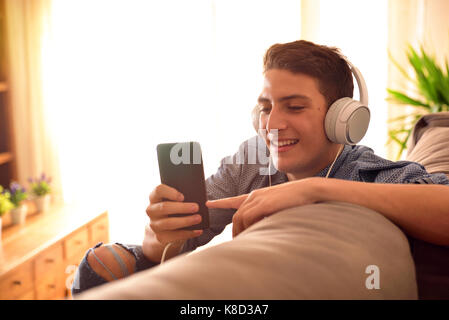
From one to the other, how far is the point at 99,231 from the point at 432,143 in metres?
1.98

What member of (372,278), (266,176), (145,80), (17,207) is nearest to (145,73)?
(145,80)

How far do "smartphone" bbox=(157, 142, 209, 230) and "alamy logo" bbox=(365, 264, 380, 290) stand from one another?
49 cm

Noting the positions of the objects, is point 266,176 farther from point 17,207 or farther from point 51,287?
point 17,207

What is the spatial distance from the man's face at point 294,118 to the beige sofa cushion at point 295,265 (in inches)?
21.9

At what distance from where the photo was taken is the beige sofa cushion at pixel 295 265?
28 centimetres

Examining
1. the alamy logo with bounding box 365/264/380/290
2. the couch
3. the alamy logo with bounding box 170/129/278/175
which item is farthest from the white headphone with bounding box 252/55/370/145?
the alamy logo with bounding box 365/264/380/290

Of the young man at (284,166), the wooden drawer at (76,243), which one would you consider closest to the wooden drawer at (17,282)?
the wooden drawer at (76,243)

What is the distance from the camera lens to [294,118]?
1019mm

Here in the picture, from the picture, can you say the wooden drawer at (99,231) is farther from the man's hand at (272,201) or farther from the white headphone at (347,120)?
the man's hand at (272,201)

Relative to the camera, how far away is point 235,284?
11.3 inches

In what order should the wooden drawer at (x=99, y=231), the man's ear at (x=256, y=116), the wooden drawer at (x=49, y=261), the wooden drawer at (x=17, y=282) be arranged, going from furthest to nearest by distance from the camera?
the wooden drawer at (x=99, y=231), the wooden drawer at (x=49, y=261), the wooden drawer at (x=17, y=282), the man's ear at (x=256, y=116)

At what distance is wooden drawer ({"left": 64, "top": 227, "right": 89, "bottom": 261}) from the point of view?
2.13 meters

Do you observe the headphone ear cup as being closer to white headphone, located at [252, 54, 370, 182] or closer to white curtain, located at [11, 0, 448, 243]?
white headphone, located at [252, 54, 370, 182]
